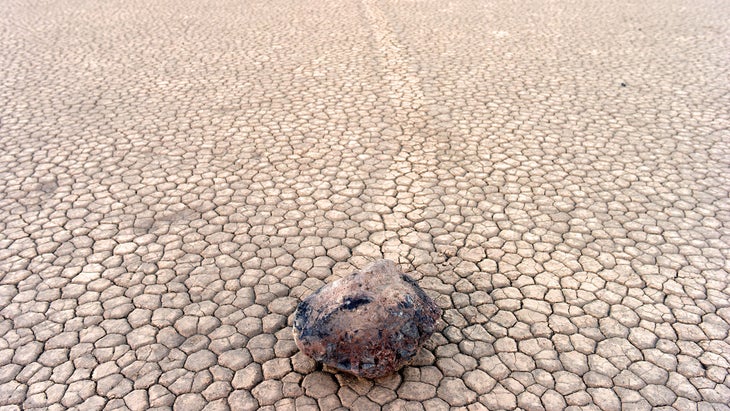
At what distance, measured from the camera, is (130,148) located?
6.30 meters

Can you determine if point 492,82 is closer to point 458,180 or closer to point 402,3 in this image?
point 458,180

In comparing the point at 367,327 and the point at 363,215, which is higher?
the point at 367,327

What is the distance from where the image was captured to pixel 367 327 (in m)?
3.40

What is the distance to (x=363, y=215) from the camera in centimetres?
512

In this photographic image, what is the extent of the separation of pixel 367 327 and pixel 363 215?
1.83m

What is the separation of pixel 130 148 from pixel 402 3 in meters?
7.80

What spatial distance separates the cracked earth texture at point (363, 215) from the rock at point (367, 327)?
19 cm

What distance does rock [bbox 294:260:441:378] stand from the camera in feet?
11.1

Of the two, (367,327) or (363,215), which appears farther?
(363,215)

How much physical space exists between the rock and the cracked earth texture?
0.64 ft

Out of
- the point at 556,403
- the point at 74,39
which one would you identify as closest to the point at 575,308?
the point at 556,403

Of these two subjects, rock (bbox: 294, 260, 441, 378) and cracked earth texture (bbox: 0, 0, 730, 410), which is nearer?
rock (bbox: 294, 260, 441, 378)

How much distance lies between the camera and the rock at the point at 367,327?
3.39 meters

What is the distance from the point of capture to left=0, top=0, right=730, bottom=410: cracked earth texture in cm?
357
